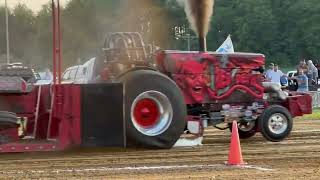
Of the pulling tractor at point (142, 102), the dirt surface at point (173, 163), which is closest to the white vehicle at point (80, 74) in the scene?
the pulling tractor at point (142, 102)

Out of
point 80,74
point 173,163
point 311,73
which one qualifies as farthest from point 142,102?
point 311,73

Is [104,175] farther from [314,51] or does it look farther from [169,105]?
[314,51]

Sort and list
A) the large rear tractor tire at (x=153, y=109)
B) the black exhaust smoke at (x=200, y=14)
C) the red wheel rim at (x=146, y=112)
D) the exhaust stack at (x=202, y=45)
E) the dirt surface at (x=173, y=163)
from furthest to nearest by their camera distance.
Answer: the black exhaust smoke at (x=200, y=14) < the exhaust stack at (x=202, y=45) < the red wheel rim at (x=146, y=112) < the large rear tractor tire at (x=153, y=109) < the dirt surface at (x=173, y=163)

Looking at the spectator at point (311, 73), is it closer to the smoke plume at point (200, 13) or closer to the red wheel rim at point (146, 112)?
the smoke plume at point (200, 13)

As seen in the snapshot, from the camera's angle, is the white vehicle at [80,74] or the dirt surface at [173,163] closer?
the dirt surface at [173,163]

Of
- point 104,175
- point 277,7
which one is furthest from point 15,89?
point 277,7

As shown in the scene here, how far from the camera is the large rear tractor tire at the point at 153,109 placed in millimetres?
10586

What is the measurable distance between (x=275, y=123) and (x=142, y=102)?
269 cm

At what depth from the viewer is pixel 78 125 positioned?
32.9 feet

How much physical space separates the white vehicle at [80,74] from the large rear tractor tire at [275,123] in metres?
3.06

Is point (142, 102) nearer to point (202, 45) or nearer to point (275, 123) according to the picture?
point (202, 45)

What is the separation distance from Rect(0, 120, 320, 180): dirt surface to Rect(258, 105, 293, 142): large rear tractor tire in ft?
0.66

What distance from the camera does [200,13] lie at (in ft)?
44.1

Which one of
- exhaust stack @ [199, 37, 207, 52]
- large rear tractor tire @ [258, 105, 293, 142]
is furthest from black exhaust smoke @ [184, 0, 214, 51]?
large rear tractor tire @ [258, 105, 293, 142]
